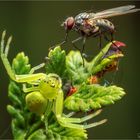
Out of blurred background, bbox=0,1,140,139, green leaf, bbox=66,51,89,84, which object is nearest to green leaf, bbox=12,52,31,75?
green leaf, bbox=66,51,89,84

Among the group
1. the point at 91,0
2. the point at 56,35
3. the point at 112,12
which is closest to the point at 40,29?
the point at 56,35

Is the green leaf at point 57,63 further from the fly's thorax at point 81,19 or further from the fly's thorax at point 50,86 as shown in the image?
the fly's thorax at point 81,19

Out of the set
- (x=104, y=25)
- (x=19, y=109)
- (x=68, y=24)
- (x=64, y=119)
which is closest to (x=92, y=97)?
(x=64, y=119)

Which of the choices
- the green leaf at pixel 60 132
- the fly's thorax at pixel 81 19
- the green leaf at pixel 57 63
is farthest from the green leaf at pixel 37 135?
the fly's thorax at pixel 81 19

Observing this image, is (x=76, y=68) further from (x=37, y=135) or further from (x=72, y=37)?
(x=72, y=37)

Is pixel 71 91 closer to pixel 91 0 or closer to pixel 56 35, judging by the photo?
pixel 56 35

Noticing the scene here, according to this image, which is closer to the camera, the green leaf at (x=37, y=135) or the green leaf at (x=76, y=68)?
the green leaf at (x=37, y=135)

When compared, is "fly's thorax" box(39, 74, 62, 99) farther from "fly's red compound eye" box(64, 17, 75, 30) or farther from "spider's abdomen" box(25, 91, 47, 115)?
"fly's red compound eye" box(64, 17, 75, 30)
